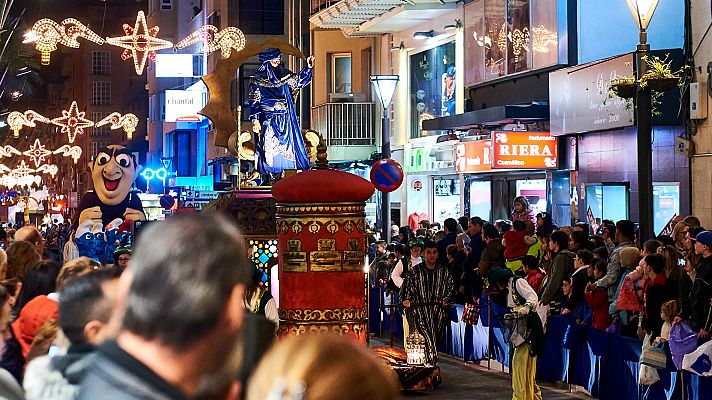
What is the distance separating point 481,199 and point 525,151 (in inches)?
177

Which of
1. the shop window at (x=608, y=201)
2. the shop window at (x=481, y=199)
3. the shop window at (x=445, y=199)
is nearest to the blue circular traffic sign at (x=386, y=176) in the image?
the shop window at (x=608, y=201)

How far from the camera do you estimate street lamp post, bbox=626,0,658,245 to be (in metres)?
14.4

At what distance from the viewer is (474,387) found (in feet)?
55.0

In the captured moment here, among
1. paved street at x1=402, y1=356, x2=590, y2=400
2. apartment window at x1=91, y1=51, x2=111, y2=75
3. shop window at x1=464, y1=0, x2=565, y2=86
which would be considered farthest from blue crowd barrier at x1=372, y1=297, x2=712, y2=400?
apartment window at x1=91, y1=51, x2=111, y2=75

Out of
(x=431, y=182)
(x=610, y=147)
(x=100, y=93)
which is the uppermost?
(x=100, y=93)

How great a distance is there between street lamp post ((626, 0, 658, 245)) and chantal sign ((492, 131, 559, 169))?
1117 cm

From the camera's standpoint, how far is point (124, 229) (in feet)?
82.0

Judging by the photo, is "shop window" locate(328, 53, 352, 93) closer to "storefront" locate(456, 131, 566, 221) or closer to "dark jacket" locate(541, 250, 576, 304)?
"storefront" locate(456, 131, 566, 221)

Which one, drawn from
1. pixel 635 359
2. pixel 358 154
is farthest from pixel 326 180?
pixel 358 154

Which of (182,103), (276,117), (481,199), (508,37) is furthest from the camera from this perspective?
(182,103)

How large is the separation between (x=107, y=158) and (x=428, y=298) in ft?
41.2

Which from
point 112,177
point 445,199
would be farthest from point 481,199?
point 112,177

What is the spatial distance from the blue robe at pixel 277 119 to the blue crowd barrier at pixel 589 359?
133 inches

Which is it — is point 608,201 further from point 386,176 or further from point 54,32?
point 54,32
